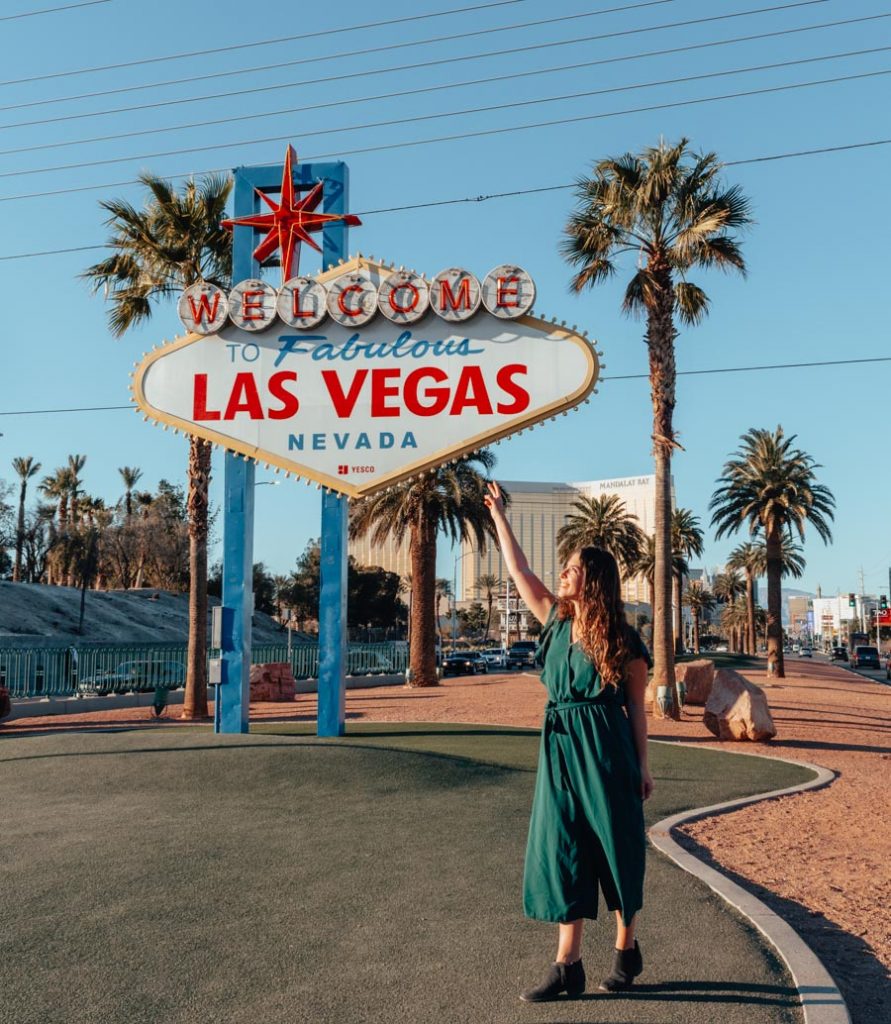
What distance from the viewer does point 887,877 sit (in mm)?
7555

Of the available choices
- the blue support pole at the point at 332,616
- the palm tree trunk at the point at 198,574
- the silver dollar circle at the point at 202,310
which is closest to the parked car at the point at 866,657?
the palm tree trunk at the point at 198,574

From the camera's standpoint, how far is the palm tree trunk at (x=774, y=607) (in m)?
40.6

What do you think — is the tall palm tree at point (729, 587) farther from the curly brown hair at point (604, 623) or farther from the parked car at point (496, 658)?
the curly brown hair at point (604, 623)

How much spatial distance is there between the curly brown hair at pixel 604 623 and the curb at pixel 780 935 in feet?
5.40

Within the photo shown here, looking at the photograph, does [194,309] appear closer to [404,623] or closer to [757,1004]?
[757,1004]

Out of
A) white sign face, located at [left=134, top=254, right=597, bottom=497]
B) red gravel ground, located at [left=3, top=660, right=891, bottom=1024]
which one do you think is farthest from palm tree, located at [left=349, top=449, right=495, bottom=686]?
white sign face, located at [left=134, top=254, right=597, bottom=497]

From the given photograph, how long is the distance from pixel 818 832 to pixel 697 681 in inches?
669

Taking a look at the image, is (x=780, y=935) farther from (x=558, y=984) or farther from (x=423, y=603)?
(x=423, y=603)

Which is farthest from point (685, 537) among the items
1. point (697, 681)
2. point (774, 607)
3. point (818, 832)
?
point (818, 832)

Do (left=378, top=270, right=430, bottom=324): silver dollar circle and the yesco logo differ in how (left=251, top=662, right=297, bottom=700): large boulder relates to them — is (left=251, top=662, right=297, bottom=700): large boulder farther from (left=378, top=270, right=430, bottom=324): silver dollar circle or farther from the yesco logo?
(left=378, top=270, right=430, bottom=324): silver dollar circle

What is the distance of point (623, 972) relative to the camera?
4.54 m

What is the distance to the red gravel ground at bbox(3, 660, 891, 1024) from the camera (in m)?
5.70

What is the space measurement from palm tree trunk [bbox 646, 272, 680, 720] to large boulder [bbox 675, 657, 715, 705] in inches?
170

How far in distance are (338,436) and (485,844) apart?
753 centimetres
